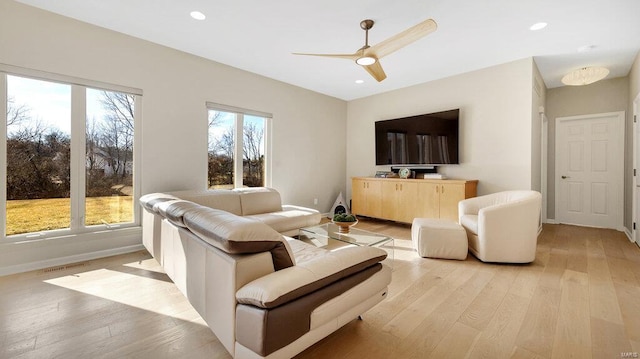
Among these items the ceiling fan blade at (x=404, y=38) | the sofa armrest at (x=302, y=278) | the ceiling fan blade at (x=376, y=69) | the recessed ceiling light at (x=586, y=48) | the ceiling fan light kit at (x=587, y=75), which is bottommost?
the sofa armrest at (x=302, y=278)

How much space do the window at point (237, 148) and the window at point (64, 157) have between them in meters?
1.01

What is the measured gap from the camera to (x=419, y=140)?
4.66m

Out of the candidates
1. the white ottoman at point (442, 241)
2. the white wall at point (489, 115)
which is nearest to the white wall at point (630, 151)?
the white wall at point (489, 115)

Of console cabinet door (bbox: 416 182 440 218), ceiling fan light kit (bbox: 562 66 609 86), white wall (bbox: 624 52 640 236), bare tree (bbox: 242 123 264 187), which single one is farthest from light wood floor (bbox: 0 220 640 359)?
ceiling fan light kit (bbox: 562 66 609 86)

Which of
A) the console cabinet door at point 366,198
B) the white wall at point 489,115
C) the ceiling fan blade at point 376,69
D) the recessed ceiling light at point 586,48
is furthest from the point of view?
the console cabinet door at point 366,198

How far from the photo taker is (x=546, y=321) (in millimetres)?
1788

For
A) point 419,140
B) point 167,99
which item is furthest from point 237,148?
point 419,140

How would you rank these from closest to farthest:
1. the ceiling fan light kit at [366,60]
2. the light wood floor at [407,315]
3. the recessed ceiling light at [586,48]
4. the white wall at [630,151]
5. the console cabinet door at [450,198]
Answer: the light wood floor at [407,315], the ceiling fan light kit at [366,60], the recessed ceiling light at [586,48], the white wall at [630,151], the console cabinet door at [450,198]

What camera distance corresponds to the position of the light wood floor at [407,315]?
1.51 m

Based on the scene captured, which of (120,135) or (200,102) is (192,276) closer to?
(120,135)

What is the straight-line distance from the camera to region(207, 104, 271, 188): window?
4016 millimetres

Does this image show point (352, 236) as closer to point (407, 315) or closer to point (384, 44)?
point (407, 315)

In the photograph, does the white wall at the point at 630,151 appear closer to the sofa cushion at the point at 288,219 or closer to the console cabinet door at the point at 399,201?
the console cabinet door at the point at 399,201

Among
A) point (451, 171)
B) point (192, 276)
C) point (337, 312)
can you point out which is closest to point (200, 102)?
point (192, 276)
